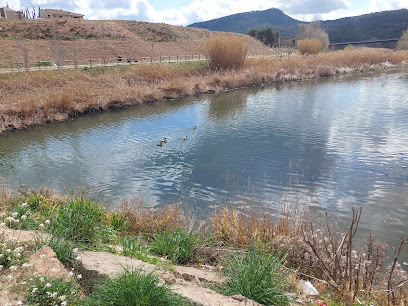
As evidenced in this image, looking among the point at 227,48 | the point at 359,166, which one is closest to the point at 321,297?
the point at 359,166

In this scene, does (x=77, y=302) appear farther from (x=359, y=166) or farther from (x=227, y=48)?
(x=227, y=48)

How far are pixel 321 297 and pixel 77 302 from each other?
9.55 ft

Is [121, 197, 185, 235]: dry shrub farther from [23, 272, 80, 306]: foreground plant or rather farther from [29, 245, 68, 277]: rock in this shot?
[23, 272, 80, 306]: foreground plant

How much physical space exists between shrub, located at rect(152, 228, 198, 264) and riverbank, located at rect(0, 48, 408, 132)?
1444 centimetres

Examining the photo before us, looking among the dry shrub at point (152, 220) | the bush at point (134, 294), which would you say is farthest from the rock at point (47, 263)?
the dry shrub at point (152, 220)

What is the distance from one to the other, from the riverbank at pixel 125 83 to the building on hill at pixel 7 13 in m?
36.0

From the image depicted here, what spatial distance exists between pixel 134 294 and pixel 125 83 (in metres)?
23.7

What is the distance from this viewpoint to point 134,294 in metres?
3.21

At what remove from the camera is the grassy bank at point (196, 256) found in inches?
134

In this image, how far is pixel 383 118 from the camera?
16.4m

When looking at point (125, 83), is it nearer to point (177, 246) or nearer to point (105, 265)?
point (177, 246)

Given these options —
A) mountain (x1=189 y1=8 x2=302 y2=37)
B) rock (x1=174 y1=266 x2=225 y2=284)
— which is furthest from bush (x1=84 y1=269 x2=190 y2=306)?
mountain (x1=189 y1=8 x2=302 y2=37)

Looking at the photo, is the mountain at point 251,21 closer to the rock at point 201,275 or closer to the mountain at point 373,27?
the mountain at point 373,27

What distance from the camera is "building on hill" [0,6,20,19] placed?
53594mm
